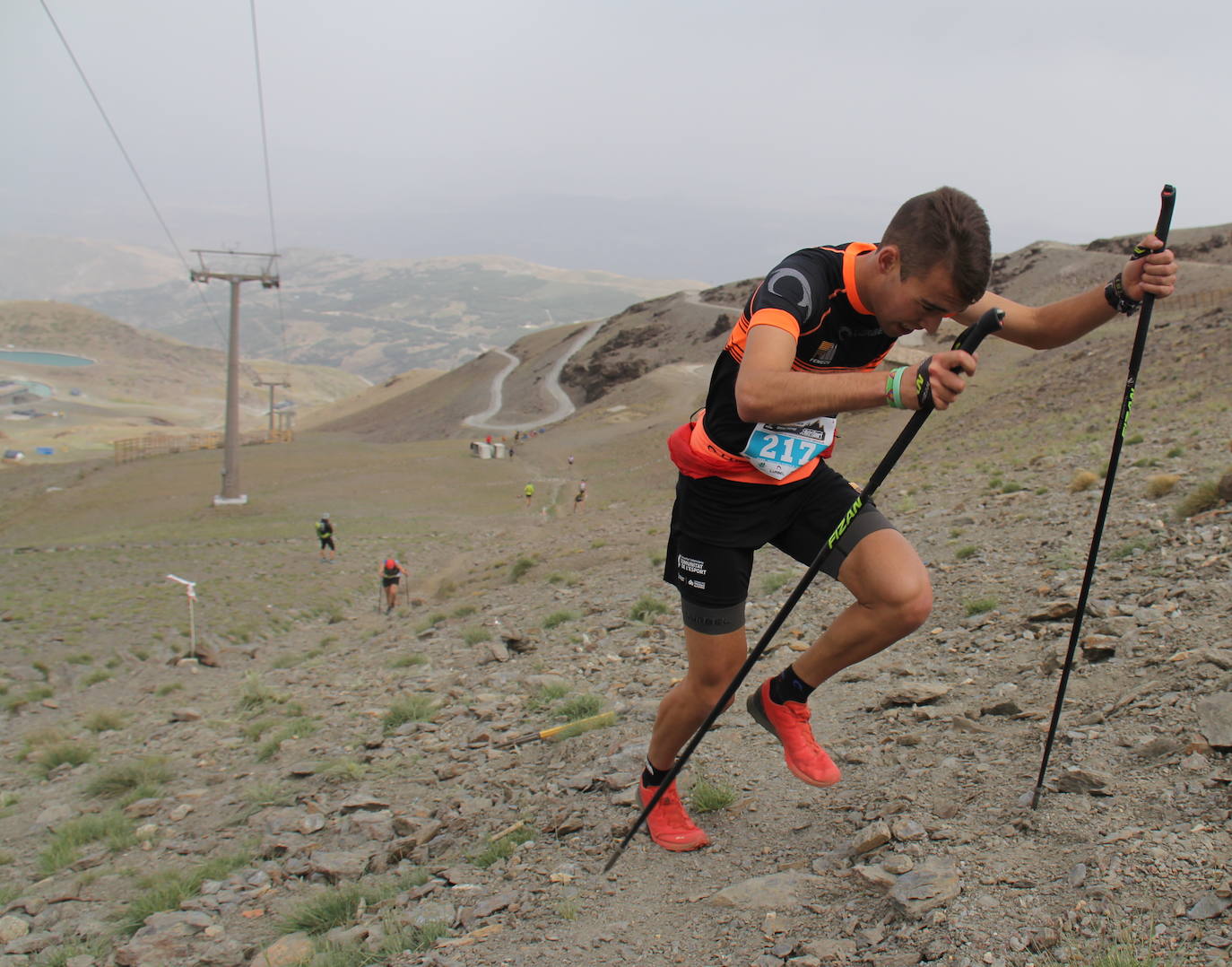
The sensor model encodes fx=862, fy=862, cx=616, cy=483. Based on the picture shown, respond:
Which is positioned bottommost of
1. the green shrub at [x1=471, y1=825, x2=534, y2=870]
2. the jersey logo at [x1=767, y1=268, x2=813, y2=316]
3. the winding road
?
the winding road

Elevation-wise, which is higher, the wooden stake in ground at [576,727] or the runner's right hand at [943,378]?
the runner's right hand at [943,378]

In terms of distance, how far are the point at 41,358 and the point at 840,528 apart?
215783mm

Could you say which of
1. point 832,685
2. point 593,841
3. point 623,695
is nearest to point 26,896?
point 593,841

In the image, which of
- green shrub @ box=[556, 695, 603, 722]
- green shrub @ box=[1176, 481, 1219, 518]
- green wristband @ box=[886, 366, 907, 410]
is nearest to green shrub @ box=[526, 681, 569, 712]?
Result: green shrub @ box=[556, 695, 603, 722]

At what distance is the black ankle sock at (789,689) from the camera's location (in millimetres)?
4230

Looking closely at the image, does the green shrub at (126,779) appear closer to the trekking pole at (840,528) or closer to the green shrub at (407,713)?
the green shrub at (407,713)

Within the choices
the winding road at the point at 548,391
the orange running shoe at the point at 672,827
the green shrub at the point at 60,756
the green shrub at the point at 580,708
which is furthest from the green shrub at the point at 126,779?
the winding road at the point at 548,391

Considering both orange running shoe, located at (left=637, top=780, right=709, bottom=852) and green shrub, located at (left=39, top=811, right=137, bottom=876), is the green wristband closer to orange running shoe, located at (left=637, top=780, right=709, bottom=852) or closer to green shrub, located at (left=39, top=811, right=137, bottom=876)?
orange running shoe, located at (left=637, top=780, right=709, bottom=852)

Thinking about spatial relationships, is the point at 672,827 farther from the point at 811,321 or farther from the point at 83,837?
the point at 83,837

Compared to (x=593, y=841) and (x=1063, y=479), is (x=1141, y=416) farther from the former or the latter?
(x=593, y=841)

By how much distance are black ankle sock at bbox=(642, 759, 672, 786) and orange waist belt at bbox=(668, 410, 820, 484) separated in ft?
5.56

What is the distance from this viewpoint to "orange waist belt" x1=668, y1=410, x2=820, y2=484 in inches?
156

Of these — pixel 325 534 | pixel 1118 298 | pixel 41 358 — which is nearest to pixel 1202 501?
pixel 1118 298

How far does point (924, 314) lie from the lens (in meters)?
3.36
